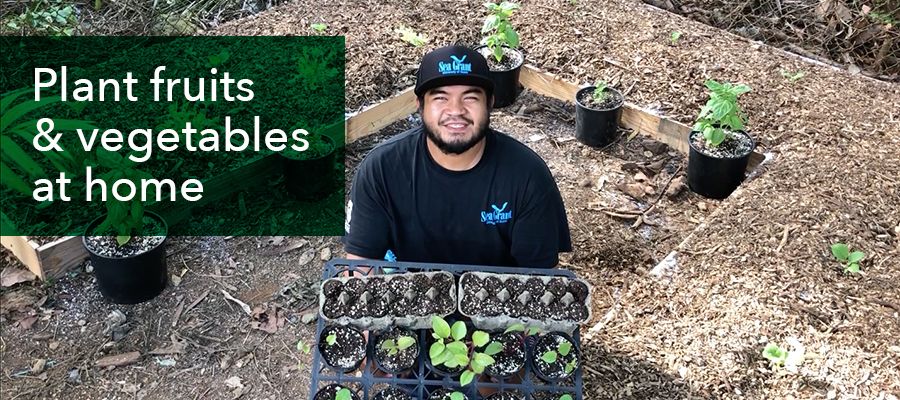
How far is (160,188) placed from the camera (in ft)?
14.9

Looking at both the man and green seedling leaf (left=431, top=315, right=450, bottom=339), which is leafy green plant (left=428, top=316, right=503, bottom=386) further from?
the man

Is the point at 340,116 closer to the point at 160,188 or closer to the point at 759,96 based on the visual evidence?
the point at 160,188

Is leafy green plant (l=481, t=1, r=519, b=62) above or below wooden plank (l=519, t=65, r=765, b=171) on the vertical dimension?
above

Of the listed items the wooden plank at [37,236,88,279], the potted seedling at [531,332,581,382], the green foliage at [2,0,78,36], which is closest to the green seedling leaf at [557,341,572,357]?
the potted seedling at [531,332,581,382]

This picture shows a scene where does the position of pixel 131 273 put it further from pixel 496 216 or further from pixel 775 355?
pixel 775 355

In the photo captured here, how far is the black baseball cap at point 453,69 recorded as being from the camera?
2904 millimetres

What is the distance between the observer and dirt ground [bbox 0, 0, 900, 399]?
11.5 ft

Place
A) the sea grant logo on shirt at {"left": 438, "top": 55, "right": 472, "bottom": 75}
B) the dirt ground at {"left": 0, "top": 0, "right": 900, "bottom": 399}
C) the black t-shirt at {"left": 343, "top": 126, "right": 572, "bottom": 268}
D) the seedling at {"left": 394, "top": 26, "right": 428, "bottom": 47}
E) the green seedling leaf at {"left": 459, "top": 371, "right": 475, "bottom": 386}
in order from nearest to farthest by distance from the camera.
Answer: the green seedling leaf at {"left": 459, "top": 371, "right": 475, "bottom": 386}
the sea grant logo on shirt at {"left": 438, "top": 55, "right": 472, "bottom": 75}
the black t-shirt at {"left": 343, "top": 126, "right": 572, "bottom": 268}
the dirt ground at {"left": 0, "top": 0, "right": 900, "bottom": 399}
the seedling at {"left": 394, "top": 26, "right": 428, "bottom": 47}

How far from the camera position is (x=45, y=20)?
20.8 ft

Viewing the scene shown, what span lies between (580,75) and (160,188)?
2.99 m

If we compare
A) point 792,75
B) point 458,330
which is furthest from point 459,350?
point 792,75

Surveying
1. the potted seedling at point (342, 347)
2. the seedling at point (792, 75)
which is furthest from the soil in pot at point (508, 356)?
the seedling at point (792, 75)

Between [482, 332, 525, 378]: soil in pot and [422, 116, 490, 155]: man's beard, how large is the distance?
2.27 feet

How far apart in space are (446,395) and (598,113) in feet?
10.2
